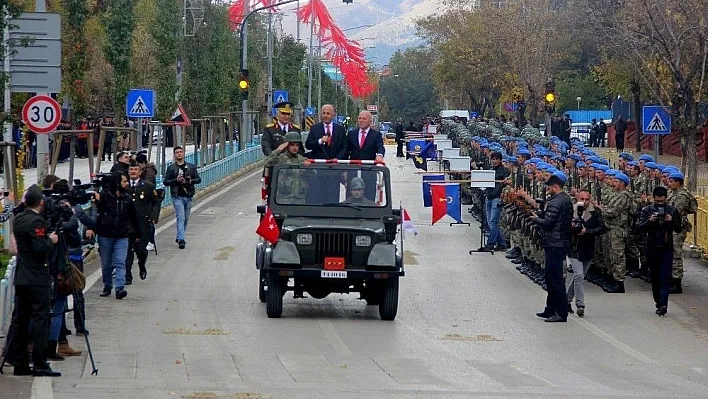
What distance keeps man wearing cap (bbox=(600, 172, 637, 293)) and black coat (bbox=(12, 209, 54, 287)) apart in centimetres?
1048

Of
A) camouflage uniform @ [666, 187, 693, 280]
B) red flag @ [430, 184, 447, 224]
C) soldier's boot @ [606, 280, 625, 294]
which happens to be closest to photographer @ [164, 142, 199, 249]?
red flag @ [430, 184, 447, 224]

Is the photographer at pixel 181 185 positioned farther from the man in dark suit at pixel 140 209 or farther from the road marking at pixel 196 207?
the man in dark suit at pixel 140 209

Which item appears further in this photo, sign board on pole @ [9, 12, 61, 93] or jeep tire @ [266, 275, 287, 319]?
sign board on pole @ [9, 12, 61, 93]

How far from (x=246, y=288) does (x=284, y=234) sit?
3.25 metres

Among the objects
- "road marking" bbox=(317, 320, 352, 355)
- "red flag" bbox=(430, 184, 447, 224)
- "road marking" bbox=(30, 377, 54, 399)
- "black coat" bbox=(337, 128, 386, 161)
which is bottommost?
"road marking" bbox=(317, 320, 352, 355)

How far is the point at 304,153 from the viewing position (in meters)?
18.4

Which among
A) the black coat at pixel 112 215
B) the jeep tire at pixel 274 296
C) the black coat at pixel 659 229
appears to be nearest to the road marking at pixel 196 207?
the black coat at pixel 112 215

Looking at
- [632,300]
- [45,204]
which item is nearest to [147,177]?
[632,300]

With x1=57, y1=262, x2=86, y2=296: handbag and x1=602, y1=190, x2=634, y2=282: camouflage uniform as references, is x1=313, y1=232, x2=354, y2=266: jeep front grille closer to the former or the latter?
x1=57, y1=262, x2=86, y2=296: handbag

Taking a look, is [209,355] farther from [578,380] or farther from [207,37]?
[207,37]

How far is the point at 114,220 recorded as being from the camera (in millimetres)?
17156

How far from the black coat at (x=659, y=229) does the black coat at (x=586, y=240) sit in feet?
2.31

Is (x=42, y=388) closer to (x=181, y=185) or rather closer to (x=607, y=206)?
(x=607, y=206)

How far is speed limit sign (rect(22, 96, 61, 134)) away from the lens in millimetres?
20031
